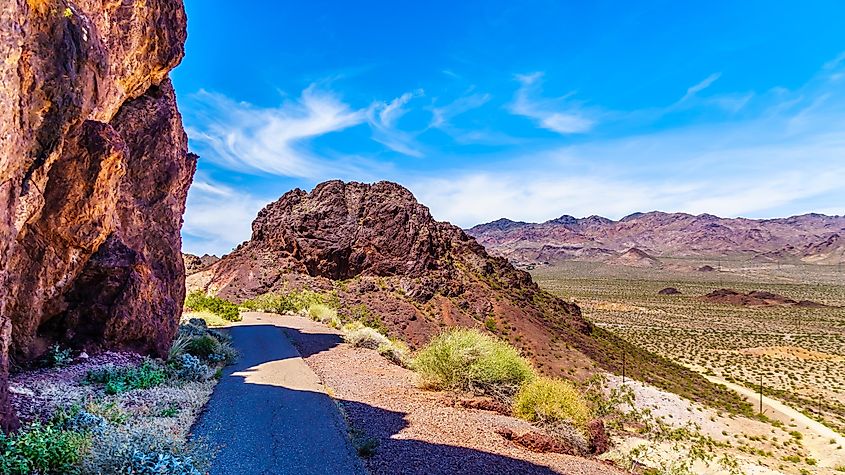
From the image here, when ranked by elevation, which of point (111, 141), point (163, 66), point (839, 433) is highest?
point (163, 66)

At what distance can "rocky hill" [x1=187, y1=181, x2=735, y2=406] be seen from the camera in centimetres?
2847

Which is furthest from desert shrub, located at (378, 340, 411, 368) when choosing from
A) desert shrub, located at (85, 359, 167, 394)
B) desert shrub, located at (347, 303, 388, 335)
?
desert shrub, located at (85, 359, 167, 394)

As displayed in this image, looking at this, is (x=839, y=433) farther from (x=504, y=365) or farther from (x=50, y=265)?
(x=50, y=265)

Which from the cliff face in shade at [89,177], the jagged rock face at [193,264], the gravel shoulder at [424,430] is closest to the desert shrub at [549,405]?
the gravel shoulder at [424,430]

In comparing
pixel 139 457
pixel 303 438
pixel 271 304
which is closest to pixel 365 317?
pixel 271 304

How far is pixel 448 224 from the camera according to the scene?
38.5m

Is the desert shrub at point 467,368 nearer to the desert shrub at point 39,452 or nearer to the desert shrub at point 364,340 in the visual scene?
the desert shrub at point 364,340

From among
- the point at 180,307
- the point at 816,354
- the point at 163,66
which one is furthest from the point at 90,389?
the point at 816,354

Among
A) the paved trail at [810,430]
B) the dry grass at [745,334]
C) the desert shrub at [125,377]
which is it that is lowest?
the paved trail at [810,430]

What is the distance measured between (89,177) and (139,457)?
6.80 metres

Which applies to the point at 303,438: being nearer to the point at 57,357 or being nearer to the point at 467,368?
the point at 57,357

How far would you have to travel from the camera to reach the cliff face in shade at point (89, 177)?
22.9 ft

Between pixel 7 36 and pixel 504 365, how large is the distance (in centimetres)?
1356

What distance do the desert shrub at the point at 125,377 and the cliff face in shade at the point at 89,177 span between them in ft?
4.11
